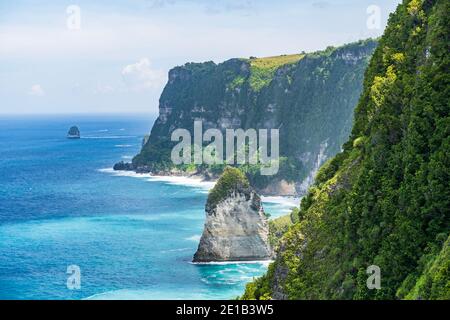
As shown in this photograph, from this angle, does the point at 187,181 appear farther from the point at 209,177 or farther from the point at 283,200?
the point at 283,200

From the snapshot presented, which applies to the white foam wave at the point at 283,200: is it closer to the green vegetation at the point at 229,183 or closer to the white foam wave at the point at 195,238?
the white foam wave at the point at 195,238

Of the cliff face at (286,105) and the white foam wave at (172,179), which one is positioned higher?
the cliff face at (286,105)

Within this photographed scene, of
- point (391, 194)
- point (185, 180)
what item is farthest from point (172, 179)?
point (391, 194)

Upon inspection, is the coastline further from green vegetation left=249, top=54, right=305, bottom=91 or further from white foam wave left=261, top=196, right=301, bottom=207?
green vegetation left=249, top=54, right=305, bottom=91

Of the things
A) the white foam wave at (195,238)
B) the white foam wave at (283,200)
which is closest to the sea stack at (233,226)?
the white foam wave at (195,238)

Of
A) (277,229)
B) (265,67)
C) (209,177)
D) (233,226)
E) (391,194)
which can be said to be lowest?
(209,177)

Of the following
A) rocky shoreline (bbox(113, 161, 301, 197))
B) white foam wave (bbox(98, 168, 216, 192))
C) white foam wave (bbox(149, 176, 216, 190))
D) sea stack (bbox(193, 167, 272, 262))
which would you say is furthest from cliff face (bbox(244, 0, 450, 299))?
white foam wave (bbox(98, 168, 216, 192))
